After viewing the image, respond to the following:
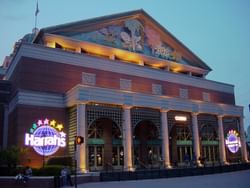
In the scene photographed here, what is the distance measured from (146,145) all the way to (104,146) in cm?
708

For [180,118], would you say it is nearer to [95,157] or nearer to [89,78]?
[95,157]

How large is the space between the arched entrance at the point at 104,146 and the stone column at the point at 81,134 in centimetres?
437

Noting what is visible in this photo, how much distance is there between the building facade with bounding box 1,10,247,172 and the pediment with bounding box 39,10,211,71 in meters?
0.14

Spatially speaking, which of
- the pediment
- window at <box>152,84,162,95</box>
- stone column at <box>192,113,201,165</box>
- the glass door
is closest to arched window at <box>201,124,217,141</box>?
stone column at <box>192,113,201,165</box>

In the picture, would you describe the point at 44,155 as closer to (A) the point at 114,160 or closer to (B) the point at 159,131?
(A) the point at 114,160

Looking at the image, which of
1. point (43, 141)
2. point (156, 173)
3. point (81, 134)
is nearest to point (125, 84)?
point (81, 134)

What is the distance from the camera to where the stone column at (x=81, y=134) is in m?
30.0

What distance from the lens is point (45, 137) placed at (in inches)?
1273

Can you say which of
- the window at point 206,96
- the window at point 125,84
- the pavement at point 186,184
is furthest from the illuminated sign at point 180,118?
the pavement at point 186,184

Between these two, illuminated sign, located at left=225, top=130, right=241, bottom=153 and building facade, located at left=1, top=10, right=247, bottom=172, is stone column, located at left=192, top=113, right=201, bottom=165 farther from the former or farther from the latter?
illuminated sign, located at left=225, top=130, right=241, bottom=153

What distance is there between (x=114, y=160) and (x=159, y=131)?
6561 millimetres

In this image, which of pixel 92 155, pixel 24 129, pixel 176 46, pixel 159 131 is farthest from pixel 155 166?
pixel 176 46

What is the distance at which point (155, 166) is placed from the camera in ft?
130

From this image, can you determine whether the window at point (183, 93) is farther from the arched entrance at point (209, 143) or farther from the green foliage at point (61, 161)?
the green foliage at point (61, 161)
